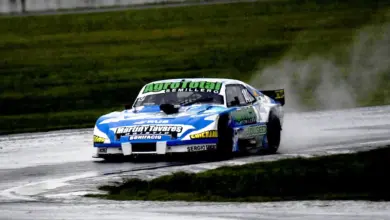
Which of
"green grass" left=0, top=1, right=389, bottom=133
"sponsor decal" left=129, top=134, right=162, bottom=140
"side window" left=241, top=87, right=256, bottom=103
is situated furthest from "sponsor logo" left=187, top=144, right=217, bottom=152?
"green grass" left=0, top=1, right=389, bottom=133

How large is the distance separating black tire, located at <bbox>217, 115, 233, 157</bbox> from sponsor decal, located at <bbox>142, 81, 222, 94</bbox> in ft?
3.19

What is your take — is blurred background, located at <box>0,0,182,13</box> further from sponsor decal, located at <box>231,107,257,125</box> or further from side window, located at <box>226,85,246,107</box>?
sponsor decal, located at <box>231,107,257,125</box>

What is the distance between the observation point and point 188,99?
15078 millimetres

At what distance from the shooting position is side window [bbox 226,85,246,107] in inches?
595

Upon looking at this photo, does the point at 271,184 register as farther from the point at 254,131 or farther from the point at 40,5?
the point at 40,5

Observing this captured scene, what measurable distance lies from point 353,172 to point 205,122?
109 inches

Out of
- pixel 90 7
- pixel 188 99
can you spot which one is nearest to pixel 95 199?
pixel 188 99

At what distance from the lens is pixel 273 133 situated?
620 inches

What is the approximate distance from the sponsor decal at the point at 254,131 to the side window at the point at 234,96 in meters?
0.40

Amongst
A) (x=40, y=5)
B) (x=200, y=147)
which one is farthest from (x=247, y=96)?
(x=40, y=5)

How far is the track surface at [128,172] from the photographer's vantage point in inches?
347

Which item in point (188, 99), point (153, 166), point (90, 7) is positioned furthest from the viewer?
point (90, 7)

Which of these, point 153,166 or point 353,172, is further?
point 153,166

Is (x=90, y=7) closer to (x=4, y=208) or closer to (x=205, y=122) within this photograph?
(x=205, y=122)
